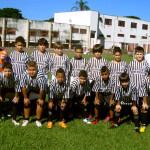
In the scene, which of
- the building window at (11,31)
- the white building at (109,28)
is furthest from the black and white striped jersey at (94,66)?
the white building at (109,28)

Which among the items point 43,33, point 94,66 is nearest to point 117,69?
point 94,66

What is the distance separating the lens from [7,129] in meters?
4.82

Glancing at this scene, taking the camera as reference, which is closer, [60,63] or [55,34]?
[60,63]

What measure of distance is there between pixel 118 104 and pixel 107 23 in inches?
1706

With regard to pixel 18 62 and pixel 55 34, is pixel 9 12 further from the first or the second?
pixel 18 62

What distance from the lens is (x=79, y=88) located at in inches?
215

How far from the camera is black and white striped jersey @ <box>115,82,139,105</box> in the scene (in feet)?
16.1

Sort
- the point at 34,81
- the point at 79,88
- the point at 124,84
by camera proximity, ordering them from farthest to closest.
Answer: the point at 79,88
the point at 34,81
the point at 124,84

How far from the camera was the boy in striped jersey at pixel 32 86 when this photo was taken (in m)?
4.98

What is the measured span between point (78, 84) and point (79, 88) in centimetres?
10

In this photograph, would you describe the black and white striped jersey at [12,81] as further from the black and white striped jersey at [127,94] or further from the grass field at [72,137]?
Result: the black and white striped jersey at [127,94]

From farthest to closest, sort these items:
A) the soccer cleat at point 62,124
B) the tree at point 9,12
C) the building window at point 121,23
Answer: the tree at point 9,12 < the building window at point 121,23 < the soccer cleat at point 62,124

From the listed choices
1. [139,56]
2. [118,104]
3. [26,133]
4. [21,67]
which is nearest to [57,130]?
[26,133]

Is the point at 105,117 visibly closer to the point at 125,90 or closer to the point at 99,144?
the point at 125,90
